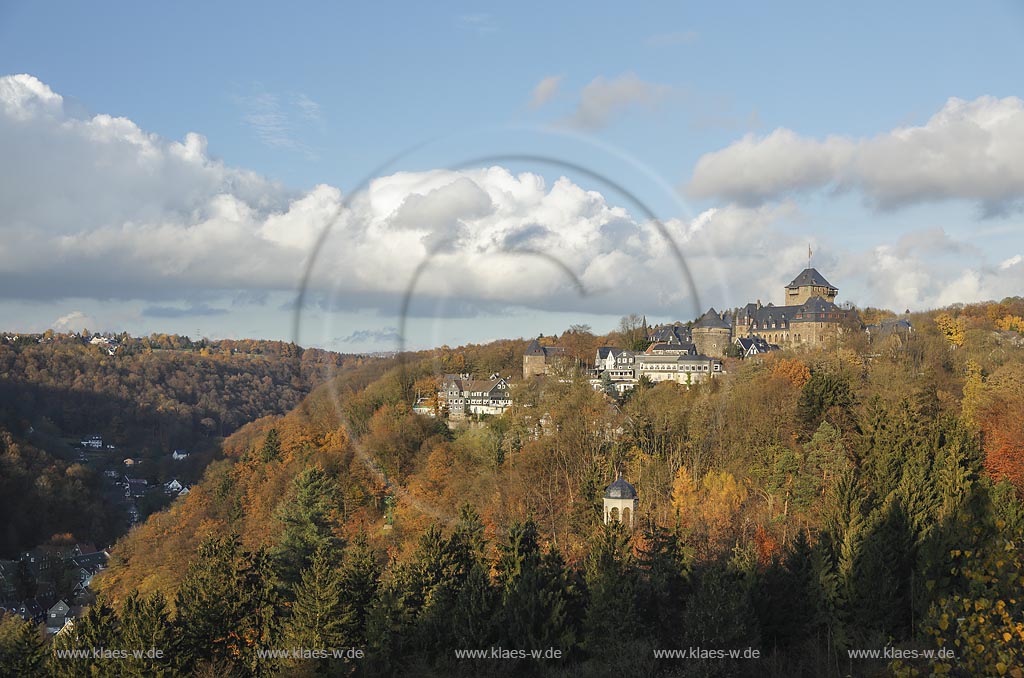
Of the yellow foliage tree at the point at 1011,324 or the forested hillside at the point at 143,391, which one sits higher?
the yellow foliage tree at the point at 1011,324

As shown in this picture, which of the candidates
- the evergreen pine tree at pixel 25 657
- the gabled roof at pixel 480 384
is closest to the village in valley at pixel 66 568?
the gabled roof at pixel 480 384

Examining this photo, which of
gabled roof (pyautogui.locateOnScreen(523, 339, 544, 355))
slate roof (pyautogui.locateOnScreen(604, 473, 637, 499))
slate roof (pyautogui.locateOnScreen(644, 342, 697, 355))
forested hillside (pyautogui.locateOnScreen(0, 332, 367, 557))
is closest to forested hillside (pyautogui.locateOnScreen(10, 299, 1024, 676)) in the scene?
slate roof (pyautogui.locateOnScreen(604, 473, 637, 499))

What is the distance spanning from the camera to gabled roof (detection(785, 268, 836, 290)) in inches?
2184

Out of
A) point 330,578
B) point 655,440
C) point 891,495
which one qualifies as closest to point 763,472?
point 655,440

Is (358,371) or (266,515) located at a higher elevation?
(358,371)

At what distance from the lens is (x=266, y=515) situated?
126 ft

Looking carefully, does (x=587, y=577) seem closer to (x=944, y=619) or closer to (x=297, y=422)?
(x=944, y=619)

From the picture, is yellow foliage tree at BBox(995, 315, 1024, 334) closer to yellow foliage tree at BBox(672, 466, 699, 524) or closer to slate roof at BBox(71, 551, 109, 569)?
yellow foliage tree at BBox(672, 466, 699, 524)

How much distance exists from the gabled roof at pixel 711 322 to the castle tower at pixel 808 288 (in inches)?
322

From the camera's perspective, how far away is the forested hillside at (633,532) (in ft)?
57.1

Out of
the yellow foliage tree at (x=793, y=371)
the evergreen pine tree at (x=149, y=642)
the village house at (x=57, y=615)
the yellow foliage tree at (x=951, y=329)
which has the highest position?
the yellow foliage tree at (x=951, y=329)

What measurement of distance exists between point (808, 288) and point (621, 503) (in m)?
33.1

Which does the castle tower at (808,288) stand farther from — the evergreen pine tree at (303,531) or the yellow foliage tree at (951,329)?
the evergreen pine tree at (303,531)

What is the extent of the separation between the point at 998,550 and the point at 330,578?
45.3ft
